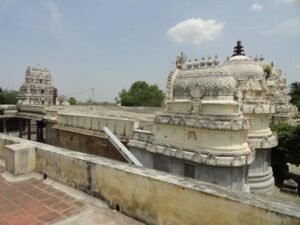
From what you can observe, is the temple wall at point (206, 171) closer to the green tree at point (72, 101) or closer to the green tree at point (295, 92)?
the green tree at point (295, 92)

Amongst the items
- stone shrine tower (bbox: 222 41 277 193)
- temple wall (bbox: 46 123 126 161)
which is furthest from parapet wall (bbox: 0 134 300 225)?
stone shrine tower (bbox: 222 41 277 193)

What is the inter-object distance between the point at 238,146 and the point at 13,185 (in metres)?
7.17

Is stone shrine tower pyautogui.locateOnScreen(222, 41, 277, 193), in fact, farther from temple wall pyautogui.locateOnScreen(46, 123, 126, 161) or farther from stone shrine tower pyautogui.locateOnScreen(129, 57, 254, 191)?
temple wall pyautogui.locateOnScreen(46, 123, 126, 161)

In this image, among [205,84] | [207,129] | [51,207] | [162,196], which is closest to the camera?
[162,196]

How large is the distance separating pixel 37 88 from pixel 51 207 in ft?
93.9

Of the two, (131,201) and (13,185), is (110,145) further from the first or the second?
(131,201)

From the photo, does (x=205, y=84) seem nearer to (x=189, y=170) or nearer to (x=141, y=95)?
(x=189, y=170)

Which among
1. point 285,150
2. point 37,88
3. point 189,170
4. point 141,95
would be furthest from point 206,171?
point 141,95

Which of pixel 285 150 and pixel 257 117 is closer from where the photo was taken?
pixel 257 117

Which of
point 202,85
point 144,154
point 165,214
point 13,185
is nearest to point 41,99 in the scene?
point 144,154

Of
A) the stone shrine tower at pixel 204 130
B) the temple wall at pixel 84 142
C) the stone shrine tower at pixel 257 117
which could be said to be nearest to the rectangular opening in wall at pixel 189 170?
the stone shrine tower at pixel 204 130

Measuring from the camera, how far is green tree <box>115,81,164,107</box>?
41.4 meters

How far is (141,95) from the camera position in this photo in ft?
137

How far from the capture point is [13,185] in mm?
4125
